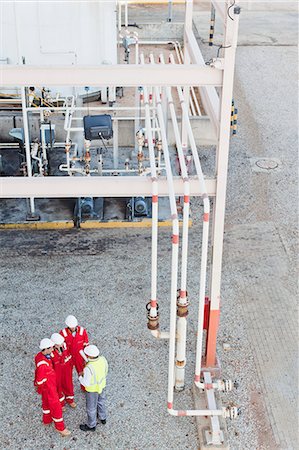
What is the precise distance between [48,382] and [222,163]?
2992 mm

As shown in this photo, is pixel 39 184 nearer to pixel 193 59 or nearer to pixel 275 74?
→ pixel 193 59

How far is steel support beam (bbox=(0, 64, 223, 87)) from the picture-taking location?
6156 mm

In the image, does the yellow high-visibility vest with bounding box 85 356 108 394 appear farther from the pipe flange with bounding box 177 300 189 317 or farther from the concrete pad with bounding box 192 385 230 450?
the concrete pad with bounding box 192 385 230 450

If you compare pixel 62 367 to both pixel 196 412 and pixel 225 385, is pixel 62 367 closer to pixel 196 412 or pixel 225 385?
pixel 196 412

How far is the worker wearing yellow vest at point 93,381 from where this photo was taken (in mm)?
6840

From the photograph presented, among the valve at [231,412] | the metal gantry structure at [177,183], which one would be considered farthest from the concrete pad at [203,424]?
the valve at [231,412]

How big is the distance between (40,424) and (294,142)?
9.34 metres

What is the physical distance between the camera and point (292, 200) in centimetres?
1222

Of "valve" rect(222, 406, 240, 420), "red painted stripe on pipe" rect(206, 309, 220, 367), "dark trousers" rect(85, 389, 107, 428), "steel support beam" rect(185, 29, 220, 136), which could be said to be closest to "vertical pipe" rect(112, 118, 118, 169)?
"steel support beam" rect(185, 29, 220, 136)

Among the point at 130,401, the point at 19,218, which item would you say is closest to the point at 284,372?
the point at 130,401

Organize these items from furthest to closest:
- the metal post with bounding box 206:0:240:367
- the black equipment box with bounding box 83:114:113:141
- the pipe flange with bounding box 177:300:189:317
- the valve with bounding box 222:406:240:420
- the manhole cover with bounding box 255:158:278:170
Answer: the manhole cover with bounding box 255:158:278:170
the black equipment box with bounding box 83:114:113:141
the valve with bounding box 222:406:240:420
the pipe flange with bounding box 177:300:189:317
the metal post with bounding box 206:0:240:367

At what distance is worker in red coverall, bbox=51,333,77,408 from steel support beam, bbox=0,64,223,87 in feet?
9.17

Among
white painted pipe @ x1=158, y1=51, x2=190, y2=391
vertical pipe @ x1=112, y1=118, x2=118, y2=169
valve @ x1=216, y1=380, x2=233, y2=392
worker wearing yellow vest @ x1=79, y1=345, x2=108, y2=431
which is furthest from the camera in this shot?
vertical pipe @ x1=112, y1=118, x2=118, y2=169

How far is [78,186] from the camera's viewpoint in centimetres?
678
